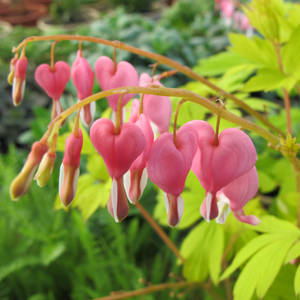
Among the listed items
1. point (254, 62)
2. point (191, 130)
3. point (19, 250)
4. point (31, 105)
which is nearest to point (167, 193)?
point (191, 130)

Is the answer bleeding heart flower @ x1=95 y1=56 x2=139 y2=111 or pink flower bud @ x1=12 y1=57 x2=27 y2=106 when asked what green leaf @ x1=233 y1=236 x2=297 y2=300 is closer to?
bleeding heart flower @ x1=95 y1=56 x2=139 y2=111

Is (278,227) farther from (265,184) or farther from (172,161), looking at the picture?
(265,184)

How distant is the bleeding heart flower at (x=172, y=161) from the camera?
400mm

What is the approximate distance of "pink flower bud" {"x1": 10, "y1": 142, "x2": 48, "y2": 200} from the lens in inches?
15.2

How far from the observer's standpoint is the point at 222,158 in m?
0.41

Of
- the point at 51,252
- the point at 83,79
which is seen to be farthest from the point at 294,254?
the point at 51,252

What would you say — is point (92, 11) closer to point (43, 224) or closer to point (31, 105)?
point (31, 105)

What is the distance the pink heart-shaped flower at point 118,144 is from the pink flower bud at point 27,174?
7cm

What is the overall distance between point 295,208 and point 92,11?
4.59 m

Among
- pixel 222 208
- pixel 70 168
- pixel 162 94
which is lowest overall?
pixel 222 208

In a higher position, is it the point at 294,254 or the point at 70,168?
the point at 70,168

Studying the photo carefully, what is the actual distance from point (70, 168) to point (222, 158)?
0.67 feet

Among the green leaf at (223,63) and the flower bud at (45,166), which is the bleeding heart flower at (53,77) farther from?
the green leaf at (223,63)

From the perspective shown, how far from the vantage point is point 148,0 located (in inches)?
183
